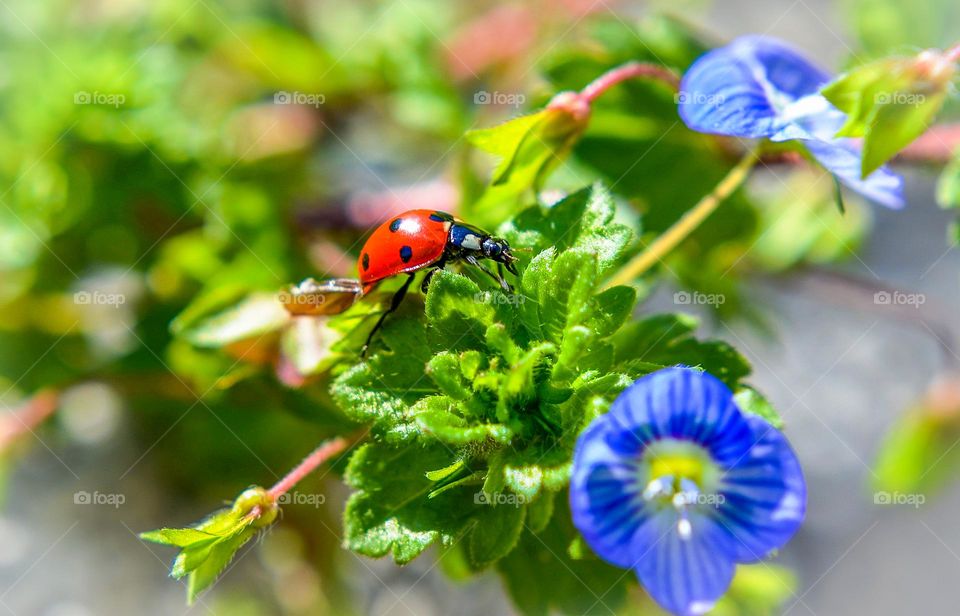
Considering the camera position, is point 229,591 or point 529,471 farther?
point 229,591

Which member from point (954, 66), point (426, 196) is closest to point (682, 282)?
point (426, 196)

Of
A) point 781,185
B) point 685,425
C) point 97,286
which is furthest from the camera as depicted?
point 781,185

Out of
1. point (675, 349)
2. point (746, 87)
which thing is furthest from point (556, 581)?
point (746, 87)

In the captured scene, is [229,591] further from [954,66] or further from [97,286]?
[954,66]

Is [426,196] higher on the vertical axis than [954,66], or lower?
lower

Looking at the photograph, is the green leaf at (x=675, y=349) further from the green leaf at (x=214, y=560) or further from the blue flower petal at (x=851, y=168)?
the green leaf at (x=214, y=560)

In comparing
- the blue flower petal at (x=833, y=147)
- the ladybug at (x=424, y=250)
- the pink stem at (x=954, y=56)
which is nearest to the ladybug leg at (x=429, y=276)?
the ladybug at (x=424, y=250)

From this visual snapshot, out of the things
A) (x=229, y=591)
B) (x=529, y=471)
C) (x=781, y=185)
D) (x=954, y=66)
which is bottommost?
(x=229, y=591)
